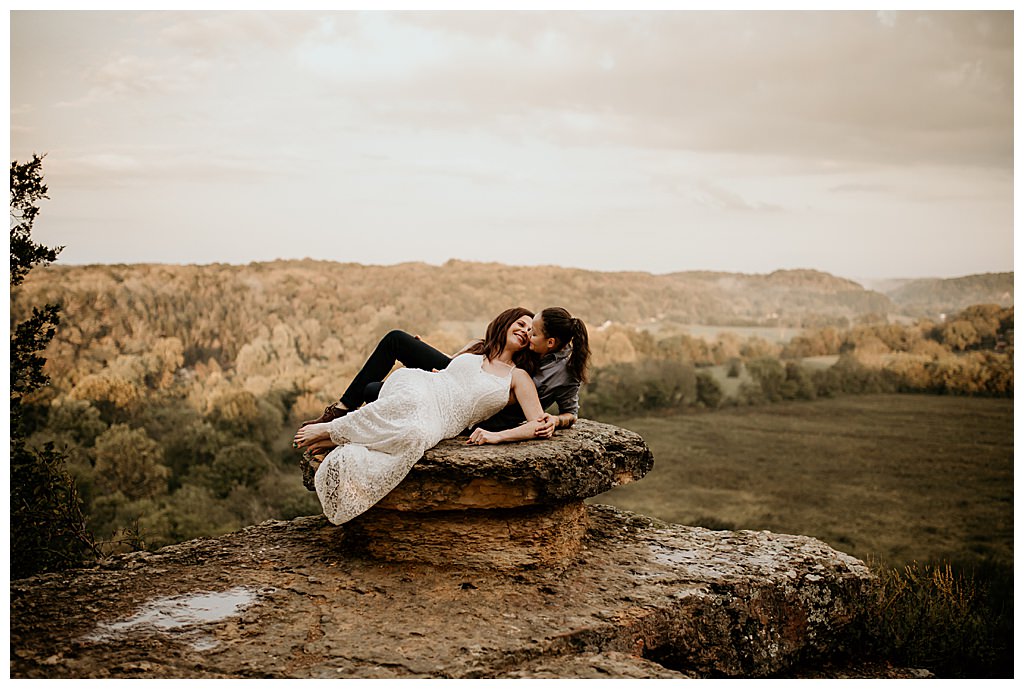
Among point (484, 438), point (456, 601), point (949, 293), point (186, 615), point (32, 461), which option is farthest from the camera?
point (949, 293)

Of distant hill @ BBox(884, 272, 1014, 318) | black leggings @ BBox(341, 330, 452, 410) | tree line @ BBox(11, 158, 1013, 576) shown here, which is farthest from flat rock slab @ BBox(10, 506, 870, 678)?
distant hill @ BBox(884, 272, 1014, 318)

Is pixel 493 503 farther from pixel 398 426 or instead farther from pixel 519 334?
pixel 519 334

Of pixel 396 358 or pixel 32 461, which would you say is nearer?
pixel 396 358

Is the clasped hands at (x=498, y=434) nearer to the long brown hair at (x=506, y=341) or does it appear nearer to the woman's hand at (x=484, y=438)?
the woman's hand at (x=484, y=438)

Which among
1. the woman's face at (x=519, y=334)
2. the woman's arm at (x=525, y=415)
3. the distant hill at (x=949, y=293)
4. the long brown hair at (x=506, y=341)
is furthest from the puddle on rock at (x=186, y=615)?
the distant hill at (x=949, y=293)

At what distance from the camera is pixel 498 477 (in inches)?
215

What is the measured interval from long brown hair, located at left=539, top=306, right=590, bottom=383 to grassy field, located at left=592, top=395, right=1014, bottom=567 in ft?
19.9

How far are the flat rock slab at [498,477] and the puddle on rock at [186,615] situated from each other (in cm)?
108

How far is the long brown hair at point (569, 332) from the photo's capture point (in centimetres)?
605

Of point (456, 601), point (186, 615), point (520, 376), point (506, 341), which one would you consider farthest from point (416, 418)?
point (186, 615)

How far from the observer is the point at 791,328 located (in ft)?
50.3

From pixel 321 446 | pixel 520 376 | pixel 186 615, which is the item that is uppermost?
pixel 520 376

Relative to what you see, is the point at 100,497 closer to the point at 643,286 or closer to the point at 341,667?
the point at 341,667

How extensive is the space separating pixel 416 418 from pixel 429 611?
1.21m
